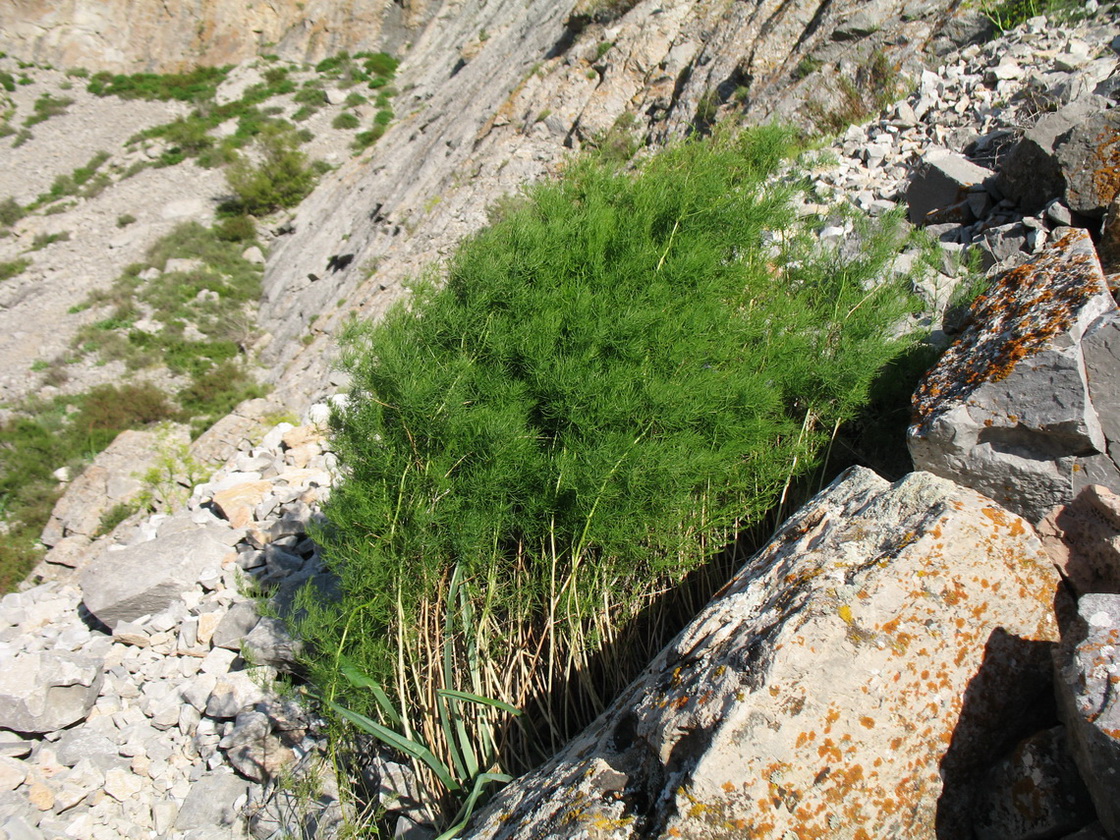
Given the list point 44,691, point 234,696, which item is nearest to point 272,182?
point 44,691

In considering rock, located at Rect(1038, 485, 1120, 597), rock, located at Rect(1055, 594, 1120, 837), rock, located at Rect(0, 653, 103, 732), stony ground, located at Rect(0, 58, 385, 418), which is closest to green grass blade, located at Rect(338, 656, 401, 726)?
rock, located at Rect(1055, 594, 1120, 837)

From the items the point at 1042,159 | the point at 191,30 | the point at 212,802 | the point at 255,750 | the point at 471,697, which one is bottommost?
the point at 212,802

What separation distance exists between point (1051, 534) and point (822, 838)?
1513mm

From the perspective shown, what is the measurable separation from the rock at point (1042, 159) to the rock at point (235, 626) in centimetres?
646

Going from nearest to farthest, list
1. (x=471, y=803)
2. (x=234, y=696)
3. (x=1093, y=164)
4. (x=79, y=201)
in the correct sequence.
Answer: (x=471, y=803) < (x=1093, y=164) < (x=234, y=696) < (x=79, y=201)

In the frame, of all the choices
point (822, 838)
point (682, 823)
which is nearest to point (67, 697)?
point (682, 823)

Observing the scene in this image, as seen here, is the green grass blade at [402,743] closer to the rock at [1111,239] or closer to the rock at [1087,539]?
the rock at [1087,539]

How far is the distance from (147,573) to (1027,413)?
671cm

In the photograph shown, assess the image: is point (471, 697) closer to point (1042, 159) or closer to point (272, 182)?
point (1042, 159)

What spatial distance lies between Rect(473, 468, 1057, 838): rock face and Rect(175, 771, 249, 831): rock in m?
2.68

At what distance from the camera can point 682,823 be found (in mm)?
1992

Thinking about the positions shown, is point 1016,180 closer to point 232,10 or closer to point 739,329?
point 739,329

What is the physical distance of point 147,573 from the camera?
6316 millimetres

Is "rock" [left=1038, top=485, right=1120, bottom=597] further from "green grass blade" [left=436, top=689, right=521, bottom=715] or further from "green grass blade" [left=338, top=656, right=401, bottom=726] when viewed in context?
"green grass blade" [left=338, top=656, right=401, bottom=726]
